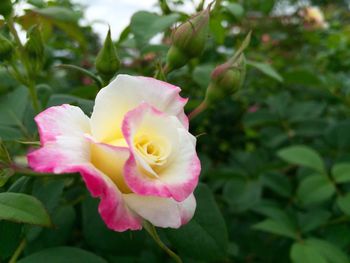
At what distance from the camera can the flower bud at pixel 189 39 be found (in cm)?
68

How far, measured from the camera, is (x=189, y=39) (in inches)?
27.0

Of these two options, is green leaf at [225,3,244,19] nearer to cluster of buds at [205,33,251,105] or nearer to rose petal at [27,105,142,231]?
cluster of buds at [205,33,251,105]

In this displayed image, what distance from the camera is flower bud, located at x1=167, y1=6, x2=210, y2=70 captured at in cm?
68

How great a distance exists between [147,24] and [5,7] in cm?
29

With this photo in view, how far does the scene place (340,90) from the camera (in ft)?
5.13

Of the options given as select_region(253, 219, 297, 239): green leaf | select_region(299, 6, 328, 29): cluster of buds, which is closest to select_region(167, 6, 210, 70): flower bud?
select_region(253, 219, 297, 239): green leaf

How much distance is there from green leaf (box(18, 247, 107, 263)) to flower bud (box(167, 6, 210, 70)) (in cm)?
32

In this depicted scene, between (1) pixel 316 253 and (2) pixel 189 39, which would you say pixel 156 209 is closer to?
(2) pixel 189 39

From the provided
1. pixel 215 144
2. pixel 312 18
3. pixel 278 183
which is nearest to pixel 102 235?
pixel 278 183

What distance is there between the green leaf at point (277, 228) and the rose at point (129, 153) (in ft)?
1.66

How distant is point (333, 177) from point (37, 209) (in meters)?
0.79

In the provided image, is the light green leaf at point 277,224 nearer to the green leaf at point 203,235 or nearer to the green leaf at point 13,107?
the green leaf at point 203,235

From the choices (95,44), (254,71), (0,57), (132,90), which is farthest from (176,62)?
(95,44)

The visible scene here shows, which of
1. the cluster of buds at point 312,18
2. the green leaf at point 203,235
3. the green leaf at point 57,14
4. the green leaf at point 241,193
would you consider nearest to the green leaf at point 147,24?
the green leaf at point 57,14
